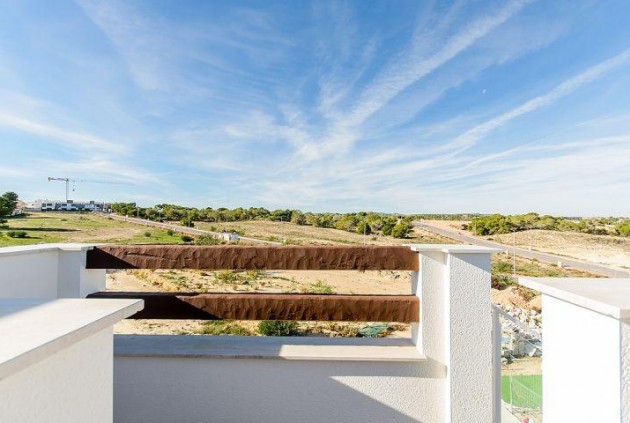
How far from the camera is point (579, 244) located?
30.6m

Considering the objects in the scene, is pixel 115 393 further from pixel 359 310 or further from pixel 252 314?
pixel 359 310

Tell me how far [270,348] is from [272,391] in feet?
0.67

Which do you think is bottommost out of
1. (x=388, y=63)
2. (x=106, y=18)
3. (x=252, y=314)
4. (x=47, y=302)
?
(x=252, y=314)

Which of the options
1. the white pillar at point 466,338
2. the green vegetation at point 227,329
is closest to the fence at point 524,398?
the white pillar at point 466,338

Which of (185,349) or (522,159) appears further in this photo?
(522,159)

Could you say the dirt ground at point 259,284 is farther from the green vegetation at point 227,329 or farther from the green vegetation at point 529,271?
the green vegetation at point 529,271

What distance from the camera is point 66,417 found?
778 millimetres

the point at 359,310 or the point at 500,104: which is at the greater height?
the point at 500,104

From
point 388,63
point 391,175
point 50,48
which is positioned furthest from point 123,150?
A: point 391,175

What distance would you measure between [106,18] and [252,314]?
6.97 metres

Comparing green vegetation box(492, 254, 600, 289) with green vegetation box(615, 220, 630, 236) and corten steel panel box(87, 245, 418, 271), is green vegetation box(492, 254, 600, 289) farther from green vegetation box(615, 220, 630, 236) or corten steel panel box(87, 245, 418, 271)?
green vegetation box(615, 220, 630, 236)

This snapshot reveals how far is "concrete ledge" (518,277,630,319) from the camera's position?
0.80 m

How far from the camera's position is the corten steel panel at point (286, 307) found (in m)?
1.62

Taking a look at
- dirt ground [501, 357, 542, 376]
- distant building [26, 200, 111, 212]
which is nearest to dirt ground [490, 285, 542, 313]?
dirt ground [501, 357, 542, 376]
